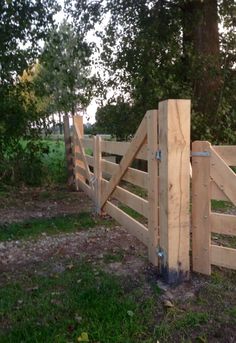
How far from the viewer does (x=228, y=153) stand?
3.89 m

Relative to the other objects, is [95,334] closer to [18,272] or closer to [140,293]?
[140,293]

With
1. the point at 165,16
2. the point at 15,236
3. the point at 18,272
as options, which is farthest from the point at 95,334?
the point at 165,16

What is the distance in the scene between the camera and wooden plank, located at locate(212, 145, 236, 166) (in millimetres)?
3855

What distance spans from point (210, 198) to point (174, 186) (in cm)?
38

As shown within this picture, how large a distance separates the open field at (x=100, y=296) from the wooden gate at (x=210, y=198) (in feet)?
0.77

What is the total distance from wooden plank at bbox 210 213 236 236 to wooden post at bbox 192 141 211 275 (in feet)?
0.17

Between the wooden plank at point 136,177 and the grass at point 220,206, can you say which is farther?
the grass at point 220,206

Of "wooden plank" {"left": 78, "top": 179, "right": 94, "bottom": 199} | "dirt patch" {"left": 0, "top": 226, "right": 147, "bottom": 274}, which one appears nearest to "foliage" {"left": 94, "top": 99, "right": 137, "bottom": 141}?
"wooden plank" {"left": 78, "top": 179, "right": 94, "bottom": 199}

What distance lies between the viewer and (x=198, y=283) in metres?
4.06

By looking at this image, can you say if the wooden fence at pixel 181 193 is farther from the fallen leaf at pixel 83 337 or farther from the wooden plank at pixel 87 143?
the wooden plank at pixel 87 143

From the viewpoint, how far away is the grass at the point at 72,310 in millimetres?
3217

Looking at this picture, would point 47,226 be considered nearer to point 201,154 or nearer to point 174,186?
point 174,186

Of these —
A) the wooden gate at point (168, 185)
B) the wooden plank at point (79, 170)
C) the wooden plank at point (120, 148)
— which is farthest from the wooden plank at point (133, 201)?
the wooden plank at point (79, 170)

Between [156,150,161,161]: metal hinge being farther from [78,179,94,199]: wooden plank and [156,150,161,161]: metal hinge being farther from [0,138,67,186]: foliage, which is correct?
[0,138,67,186]: foliage
